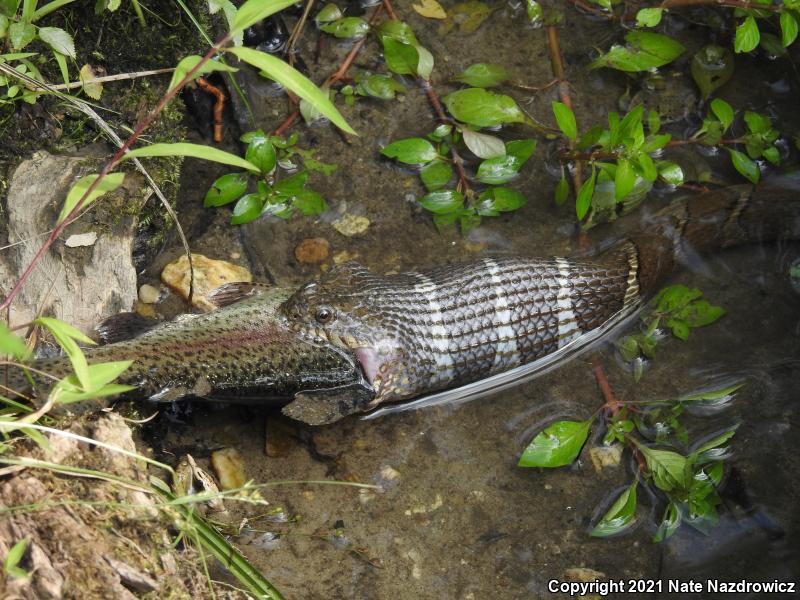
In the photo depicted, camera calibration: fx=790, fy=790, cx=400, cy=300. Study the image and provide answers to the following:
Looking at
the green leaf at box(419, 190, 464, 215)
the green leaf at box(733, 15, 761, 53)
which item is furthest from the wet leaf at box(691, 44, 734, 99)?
the green leaf at box(419, 190, 464, 215)

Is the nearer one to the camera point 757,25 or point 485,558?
point 485,558

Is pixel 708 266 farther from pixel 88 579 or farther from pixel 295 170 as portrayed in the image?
pixel 88 579

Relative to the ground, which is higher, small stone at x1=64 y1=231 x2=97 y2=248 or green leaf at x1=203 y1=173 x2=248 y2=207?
Result: small stone at x1=64 y1=231 x2=97 y2=248

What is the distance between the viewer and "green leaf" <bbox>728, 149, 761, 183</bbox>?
14.9ft

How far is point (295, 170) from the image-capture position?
475cm

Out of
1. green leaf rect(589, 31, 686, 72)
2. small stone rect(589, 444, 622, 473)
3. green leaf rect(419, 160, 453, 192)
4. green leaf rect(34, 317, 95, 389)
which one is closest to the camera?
green leaf rect(34, 317, 95, 389)

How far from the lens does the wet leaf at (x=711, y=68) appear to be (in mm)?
4863

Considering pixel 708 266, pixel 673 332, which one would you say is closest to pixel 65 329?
pixel 673 332

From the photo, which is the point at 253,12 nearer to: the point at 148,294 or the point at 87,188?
the point at 87,188

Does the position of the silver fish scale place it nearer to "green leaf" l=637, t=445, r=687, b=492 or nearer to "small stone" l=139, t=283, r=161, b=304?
"green leaf" l=637, t=445, r=687, b=492

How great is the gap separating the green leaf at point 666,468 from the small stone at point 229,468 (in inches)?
78.5

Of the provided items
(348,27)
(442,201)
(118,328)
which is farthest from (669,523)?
(348,27)

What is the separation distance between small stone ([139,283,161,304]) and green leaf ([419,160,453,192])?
164cm

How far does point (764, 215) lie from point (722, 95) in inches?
35.6
